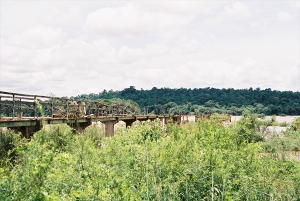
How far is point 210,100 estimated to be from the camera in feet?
480

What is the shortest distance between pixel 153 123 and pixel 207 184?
47.7 feet

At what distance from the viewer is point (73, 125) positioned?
24422mm

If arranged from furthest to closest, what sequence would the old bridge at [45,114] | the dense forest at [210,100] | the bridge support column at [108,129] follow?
the dense forest at [210,100], the bridge support column at [108,129], the old bridge at [45,114]

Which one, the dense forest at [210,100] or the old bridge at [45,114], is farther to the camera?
the dense forest at [210,100]

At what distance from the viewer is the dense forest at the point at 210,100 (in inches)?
4706

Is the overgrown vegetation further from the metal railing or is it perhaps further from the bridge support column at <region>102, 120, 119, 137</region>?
the bridge support column at <region>102, 120, 119, 137</region>

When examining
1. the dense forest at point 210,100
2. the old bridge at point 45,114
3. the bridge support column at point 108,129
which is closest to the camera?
the old bridge at point 45,114

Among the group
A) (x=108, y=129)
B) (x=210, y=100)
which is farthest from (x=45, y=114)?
(x=210, y=100)

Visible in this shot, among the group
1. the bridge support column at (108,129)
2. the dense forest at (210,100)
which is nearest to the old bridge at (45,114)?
the bridge support column at (108,129)

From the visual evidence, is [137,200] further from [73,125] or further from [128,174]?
[73,125]

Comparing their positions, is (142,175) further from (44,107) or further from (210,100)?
(210,100)

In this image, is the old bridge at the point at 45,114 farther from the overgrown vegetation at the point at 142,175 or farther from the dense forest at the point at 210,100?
the dense forest at the point at 210,100

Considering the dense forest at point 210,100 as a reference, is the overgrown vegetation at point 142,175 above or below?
below

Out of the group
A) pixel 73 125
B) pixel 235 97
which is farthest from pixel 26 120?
pixel 235 97
